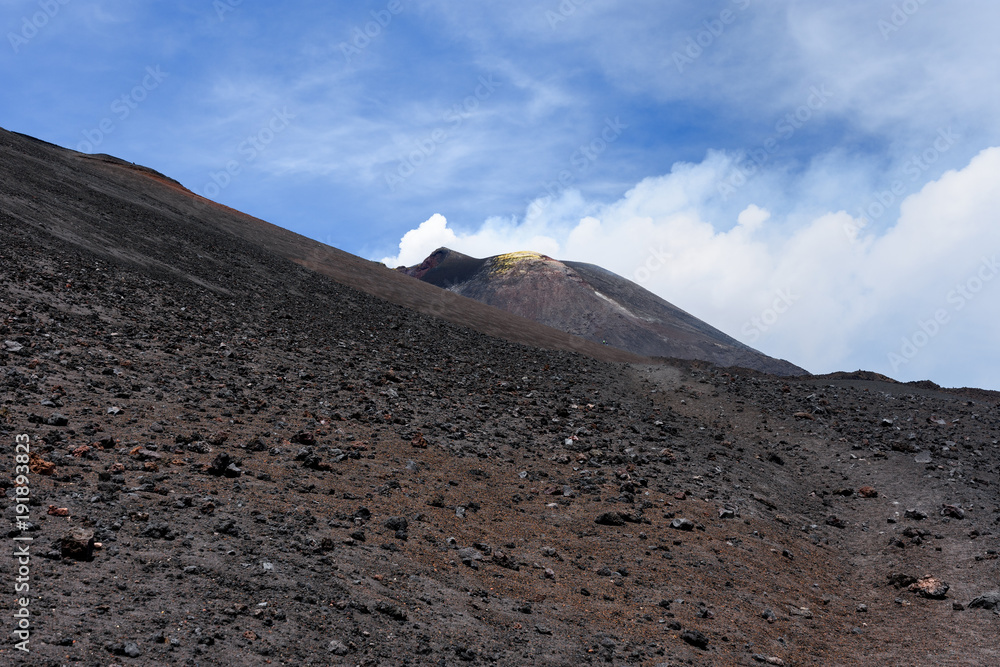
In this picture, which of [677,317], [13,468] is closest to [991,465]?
[13,468]

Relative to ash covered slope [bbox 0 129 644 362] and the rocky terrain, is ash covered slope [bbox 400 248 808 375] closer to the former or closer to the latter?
ash covered slope [bbox 0 129 644 362]

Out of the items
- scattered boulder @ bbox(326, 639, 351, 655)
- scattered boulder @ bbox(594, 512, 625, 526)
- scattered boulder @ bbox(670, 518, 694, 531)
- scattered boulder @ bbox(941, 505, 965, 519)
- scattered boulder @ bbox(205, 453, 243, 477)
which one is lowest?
scattered boulder @ bbox(326, 639, 351, 655)

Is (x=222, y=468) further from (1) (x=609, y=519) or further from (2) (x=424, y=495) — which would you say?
(1) (x=609, y=519)

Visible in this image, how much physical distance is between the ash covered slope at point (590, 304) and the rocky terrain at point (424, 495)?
181 ft

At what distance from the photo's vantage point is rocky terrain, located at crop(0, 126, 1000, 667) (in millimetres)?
6129

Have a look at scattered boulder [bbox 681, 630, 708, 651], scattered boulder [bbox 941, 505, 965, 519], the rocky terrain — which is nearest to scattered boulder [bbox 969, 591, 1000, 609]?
the rocky terrain

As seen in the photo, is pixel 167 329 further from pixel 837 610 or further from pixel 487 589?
pixel 837 610

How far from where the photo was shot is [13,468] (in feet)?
23.8

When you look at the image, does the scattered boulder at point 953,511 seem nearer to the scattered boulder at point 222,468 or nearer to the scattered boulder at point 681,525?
the scattered boulder at point 681,525

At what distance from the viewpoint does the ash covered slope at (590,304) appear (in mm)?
77375

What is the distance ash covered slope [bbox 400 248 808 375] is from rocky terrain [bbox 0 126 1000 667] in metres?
55.1

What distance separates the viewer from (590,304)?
283 feet

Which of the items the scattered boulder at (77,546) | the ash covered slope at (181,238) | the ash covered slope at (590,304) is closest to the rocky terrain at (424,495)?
the scattered boulder at (77,546)

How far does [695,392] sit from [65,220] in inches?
845
